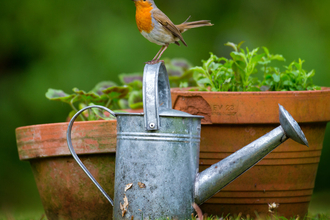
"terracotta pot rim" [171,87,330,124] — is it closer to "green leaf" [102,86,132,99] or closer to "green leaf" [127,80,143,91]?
"green leaf" [102,86,132,99]

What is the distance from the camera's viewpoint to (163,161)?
144 centimetres

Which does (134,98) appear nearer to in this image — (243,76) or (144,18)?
(144,18)

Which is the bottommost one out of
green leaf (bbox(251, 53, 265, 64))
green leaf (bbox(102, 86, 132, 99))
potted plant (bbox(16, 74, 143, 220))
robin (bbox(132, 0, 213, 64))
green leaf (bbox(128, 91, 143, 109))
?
potted plant (bbox(16, 74, 143, 220))

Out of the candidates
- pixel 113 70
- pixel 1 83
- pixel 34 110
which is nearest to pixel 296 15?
pixel 113 70

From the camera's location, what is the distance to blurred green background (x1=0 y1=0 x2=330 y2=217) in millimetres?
4254

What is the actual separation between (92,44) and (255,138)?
3060mm

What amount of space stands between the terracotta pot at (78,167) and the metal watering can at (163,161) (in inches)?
11.8

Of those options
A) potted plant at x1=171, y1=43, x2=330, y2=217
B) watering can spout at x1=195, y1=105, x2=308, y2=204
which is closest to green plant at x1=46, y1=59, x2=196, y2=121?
potted plant at x1=171, y1=43, x2=330, y2=217

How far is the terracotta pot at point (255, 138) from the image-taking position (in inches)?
67.3

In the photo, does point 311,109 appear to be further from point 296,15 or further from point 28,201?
point 28,201

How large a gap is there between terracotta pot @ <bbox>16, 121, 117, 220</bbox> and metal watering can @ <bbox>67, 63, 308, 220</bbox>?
300mm

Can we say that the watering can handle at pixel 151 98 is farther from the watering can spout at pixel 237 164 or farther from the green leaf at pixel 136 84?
the green leaf at pixel 136 84

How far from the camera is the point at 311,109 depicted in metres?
1.74

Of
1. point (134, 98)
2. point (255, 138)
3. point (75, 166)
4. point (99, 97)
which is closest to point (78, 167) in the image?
point (75, 166)
